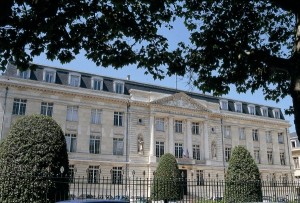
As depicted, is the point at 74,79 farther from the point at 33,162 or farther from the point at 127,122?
the point at 33,162

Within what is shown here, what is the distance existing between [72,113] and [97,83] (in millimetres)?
5501

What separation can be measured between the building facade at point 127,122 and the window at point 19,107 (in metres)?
0.10

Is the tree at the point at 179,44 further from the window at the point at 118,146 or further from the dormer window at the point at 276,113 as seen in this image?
the dormer window at the point at 276,113

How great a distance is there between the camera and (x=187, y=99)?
46.8 metres

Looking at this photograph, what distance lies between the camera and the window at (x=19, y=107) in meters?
36.4

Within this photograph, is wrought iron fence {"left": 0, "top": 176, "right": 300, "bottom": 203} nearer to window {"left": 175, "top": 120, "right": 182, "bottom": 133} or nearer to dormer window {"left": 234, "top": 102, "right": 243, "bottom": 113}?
window {"left": 175, "top": 120, "right": 182, "bottom": 133}

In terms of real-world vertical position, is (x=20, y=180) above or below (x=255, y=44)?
below

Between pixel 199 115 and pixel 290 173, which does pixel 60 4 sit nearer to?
pixel 199 115

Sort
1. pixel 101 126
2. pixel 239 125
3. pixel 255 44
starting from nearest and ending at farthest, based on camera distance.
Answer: pixel 255 44, pixel 101 126, pixel 239 125

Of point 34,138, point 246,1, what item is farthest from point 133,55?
point 34,138

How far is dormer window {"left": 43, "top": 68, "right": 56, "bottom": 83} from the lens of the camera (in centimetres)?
3937

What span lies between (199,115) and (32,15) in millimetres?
40413

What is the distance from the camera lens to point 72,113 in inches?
1569

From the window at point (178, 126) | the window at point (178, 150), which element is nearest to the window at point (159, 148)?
the window at point (178, 150)
